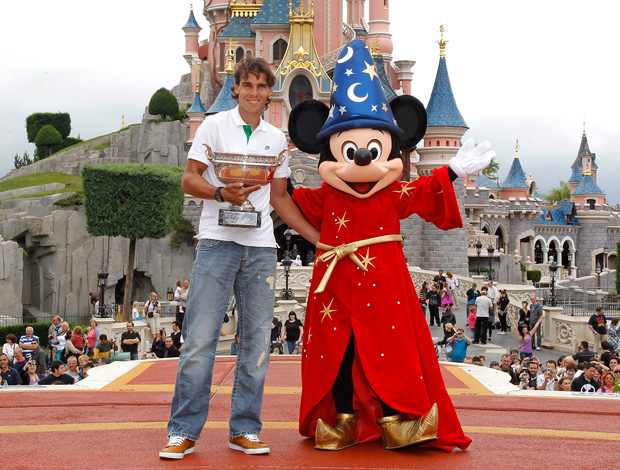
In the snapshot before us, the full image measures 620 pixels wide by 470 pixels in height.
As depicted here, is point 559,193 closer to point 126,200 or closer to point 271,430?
point 126,200

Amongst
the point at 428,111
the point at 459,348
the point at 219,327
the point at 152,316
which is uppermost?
the point at 428,111

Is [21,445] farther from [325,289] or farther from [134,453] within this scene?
[325,289]

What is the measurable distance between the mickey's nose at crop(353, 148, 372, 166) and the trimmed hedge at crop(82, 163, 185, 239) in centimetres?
2656

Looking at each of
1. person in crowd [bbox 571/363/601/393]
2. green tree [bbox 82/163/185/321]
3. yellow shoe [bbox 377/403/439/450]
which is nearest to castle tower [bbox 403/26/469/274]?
green tree [bbox 82/163/185/321]

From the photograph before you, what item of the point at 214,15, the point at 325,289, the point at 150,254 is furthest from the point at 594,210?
the point at 325,289

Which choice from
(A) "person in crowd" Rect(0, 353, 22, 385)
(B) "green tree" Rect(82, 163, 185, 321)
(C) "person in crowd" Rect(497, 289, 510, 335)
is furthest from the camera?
(B) "green tree" Rect(82, 163, 185, 321)

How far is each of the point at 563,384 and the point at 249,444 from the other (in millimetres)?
5671

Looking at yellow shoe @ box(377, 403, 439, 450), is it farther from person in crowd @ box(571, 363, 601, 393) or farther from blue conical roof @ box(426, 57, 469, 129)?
blue conical roof @ box(426, 57, 469, 129)

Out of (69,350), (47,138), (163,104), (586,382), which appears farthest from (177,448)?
(47,138)

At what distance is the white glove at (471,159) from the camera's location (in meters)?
4.75

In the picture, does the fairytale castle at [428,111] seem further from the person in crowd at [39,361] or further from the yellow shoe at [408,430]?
the yellow shoe at [408,430]

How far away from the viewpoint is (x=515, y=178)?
156 feet

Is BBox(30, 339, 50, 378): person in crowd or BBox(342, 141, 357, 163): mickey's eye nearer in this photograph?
BBox(342, 141, 357, 163): mickey's eye

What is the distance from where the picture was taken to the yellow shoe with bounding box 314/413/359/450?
14.5 ft
